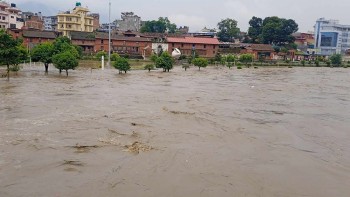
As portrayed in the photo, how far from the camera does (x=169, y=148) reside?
10.0 metres

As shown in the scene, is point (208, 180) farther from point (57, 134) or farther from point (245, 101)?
point (245, 101)

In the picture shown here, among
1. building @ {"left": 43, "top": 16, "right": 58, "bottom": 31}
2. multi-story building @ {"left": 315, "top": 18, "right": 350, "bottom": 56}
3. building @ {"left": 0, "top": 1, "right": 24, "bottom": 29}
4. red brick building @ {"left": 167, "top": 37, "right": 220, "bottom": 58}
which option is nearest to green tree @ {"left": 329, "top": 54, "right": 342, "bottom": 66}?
multi-story building @ {"left": 315, "top": 18, "right": 350, "bottom": 56}

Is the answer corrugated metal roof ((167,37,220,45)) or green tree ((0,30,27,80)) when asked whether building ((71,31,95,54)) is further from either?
green tree ((0,30,27,80))

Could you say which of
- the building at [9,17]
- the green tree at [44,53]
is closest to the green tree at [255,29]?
the building at [9,17]

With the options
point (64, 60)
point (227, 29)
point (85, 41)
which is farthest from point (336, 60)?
point (64, 60)

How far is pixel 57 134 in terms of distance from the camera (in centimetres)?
1090


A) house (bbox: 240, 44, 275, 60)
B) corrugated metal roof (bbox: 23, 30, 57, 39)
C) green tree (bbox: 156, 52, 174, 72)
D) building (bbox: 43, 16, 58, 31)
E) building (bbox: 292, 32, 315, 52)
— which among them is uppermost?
building (bbox: 43, 16, 58, 31)

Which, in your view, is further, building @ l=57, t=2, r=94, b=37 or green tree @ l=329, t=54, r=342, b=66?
building @ l=57, t=2, r=94, b=37

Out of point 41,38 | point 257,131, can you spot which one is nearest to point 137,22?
point 41,38

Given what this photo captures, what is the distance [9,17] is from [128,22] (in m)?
31.2

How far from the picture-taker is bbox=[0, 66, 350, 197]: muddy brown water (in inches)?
292

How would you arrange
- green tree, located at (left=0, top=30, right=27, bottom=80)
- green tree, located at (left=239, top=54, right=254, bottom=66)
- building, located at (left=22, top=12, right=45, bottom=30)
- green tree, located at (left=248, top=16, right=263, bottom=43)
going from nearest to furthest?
green tree, located at (left=0, top=30, right=27, bottom=80) < green tree, located at (left=239, top=54, right=254, bottom=66) < building, located at (left=22, top=12, right=45, bottom=30) < green tree, located at (left=248, top=16, right=263, bottom=43)

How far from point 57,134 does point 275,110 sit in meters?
10.2

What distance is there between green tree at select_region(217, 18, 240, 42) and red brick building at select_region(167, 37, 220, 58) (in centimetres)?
1955
